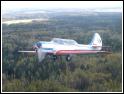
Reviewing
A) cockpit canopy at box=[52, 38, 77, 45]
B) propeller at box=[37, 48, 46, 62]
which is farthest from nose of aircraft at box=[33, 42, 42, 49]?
cockpit canopy at box=[52, 38, 77, 45]

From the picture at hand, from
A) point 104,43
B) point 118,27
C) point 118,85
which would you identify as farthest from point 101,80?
point 118,27

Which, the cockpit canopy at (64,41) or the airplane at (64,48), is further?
the cockpit canopy at (64,41)

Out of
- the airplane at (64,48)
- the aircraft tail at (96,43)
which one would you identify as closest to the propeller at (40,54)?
the airplane at (64,48)

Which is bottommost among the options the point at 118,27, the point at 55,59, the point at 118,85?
the point at 118,85

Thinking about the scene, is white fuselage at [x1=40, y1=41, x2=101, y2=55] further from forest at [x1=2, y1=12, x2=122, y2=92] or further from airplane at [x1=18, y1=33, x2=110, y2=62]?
forest at [x1=2, y1=12, x2=122, y2=92]

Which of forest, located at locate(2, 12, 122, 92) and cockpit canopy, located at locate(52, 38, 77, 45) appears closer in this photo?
forest, located at locate(2, 12, 122, 92)

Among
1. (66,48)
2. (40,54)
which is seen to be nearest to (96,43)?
(66,48)

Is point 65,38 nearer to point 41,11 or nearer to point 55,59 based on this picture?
point 55,59

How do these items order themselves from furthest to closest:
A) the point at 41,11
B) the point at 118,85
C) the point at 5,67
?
the point at 41,11
the point at 5,67
the point at 118,85

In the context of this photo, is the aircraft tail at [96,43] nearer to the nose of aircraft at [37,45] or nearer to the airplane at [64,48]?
the airplane at [64,48]
